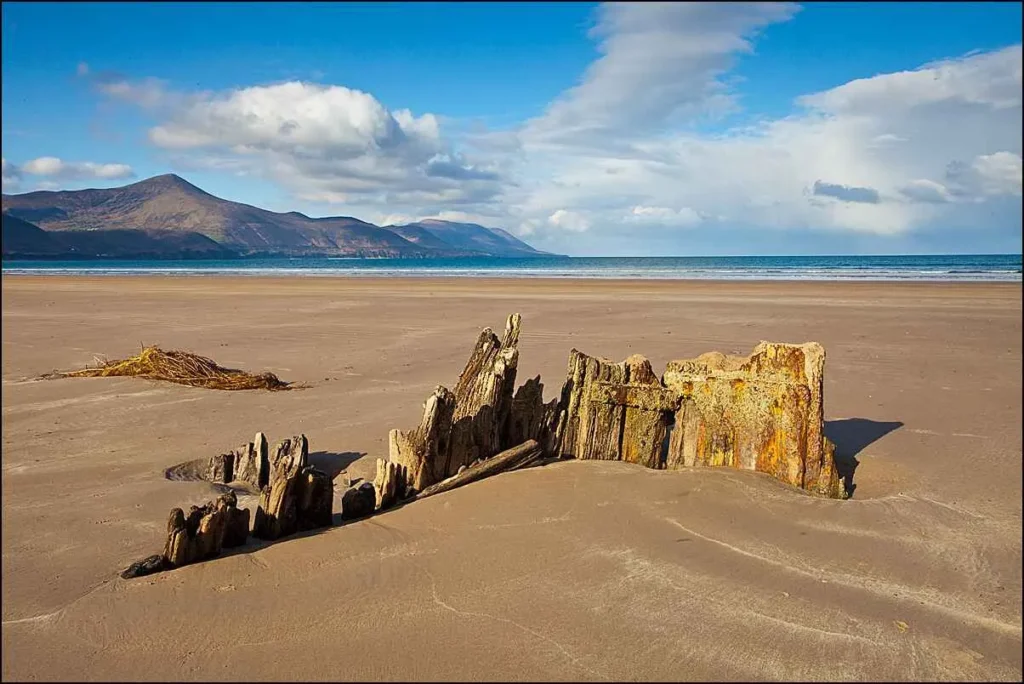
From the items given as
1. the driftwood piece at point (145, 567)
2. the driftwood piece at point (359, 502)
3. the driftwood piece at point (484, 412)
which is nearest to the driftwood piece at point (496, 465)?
the driftwood piece at point (484, 412)

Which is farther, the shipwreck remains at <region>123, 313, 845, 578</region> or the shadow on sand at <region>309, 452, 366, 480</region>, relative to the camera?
the shadow on sand at <region>309, 452, 366, 480</region>

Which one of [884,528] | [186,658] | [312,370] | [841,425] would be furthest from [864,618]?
[312,370]

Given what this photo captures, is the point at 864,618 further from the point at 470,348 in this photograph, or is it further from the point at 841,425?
the point at 470,348

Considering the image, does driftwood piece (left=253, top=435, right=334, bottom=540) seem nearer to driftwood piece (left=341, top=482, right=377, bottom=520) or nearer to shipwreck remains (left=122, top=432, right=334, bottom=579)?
shipwreck remains (left=122, top=432, right=334, bottom=579)

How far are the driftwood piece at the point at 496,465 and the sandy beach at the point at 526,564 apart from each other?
3.5 inches

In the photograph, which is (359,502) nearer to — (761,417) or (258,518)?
(258,518)

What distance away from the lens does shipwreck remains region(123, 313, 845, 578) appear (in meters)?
4.66

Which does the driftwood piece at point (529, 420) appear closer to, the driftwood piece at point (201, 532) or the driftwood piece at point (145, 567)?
the driftwood piece at point (201, 532)

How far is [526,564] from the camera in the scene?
374 cm

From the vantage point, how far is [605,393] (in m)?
5.12

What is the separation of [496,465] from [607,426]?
929 mm

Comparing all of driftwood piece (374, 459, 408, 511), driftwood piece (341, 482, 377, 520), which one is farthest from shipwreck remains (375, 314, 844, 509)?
driftwood piece (341, 482, 377, 520)

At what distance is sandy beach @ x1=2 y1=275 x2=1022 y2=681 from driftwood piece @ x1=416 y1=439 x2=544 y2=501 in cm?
9

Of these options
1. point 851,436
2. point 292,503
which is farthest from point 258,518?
point 851,436
